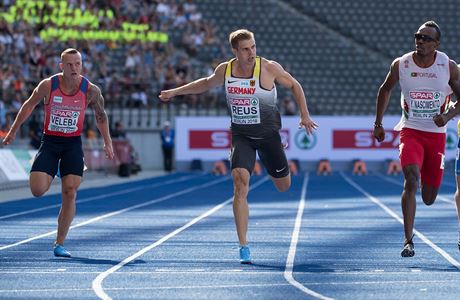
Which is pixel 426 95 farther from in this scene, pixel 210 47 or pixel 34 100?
pixel 210 47

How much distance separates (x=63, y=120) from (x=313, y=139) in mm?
27148

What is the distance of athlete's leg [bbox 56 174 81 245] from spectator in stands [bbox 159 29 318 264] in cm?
160

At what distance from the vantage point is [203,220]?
17.4 m

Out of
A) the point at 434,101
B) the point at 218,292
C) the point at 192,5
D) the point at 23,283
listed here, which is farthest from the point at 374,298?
the point at 192,5

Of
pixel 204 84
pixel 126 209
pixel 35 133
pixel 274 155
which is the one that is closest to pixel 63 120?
pixel 204 84

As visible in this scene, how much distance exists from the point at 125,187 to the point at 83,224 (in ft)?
40.1

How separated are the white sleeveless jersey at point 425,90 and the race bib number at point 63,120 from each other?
9.94ft

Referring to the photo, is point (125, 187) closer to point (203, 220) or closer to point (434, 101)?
point (203, 220)

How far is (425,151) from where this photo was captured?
11391 mm

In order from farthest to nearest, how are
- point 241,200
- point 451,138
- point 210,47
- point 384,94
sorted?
point 210,47 → point 451,138 → point 384,94 → point 241,200

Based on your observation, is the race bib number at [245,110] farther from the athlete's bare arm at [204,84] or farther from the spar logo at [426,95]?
the spar logo at [426,95]

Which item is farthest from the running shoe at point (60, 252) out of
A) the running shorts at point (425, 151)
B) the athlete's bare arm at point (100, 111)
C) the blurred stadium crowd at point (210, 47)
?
the blurred stadium crowd at point (210, 47)

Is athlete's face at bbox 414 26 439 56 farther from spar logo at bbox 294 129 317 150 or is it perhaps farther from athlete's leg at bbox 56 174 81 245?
spar logo at bbox 294 129 317 150

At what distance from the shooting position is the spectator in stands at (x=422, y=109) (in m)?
11.1
